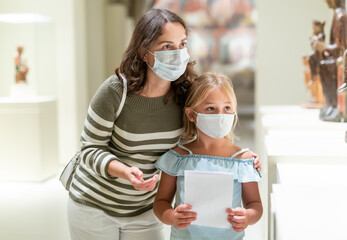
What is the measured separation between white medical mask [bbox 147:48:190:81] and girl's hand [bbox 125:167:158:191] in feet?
1.51

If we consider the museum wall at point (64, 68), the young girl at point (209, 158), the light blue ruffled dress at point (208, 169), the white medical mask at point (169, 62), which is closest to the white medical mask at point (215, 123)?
the young girl at point (209, 158)

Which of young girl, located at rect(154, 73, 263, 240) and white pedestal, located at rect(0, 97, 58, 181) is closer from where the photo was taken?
young girl, located at rect(154, 73, 263, 240)

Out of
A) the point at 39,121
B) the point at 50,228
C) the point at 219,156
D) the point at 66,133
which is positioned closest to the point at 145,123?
Answer: the point at 219,156

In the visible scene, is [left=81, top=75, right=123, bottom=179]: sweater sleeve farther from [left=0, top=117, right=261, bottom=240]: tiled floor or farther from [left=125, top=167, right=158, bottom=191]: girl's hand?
[left=0, top=117, right=261, bottom=240]: tiled floor

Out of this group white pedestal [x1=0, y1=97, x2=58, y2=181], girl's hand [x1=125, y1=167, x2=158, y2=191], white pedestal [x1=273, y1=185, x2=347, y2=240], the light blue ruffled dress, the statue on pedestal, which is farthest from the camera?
white pedestal [x1=0, y1=97, x2=58, y2=181]

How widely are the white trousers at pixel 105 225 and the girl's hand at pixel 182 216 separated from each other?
0.41 m

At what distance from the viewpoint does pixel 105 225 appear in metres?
2.14

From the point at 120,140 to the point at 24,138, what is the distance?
15.5ft

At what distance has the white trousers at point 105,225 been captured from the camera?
2.13m

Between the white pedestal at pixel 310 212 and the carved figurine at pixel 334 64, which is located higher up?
the carved figurine at pixel 334 64

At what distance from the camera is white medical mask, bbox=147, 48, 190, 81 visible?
1953 millimetres

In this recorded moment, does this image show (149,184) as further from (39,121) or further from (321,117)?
(39,121)

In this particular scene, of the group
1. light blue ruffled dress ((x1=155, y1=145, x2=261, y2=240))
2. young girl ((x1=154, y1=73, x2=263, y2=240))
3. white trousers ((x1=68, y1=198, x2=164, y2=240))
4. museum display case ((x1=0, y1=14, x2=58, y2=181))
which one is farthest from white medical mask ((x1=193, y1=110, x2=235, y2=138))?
museum display case ((x1=0, y1=14, x2=58, y2=181))

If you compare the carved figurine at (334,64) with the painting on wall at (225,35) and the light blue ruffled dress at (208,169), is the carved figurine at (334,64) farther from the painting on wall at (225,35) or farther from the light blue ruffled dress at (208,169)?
the painting on wall at (225,35)
